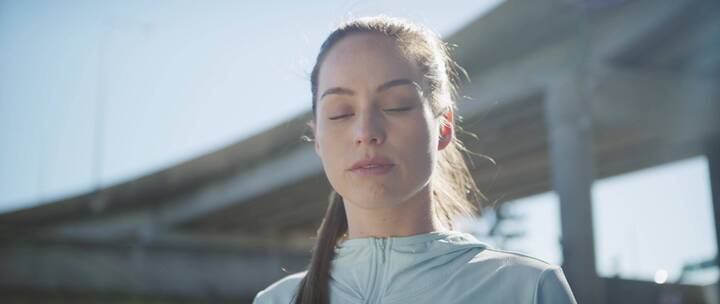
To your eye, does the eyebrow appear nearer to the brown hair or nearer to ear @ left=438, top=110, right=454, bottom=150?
the brown hair

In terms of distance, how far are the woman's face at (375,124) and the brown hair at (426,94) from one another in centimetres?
5

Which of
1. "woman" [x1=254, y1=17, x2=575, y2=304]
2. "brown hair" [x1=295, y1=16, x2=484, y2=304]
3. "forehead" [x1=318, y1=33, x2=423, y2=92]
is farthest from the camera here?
"brown hair" [x1=295, y1=16, x2=484, y2=304]

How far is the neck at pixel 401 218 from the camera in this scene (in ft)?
7.66

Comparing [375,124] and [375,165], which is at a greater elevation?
[375,124]

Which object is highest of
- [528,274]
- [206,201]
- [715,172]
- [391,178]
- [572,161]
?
[206,201]

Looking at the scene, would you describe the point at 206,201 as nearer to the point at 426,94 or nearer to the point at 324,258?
the point at 324,258

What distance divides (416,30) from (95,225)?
37.9 meters

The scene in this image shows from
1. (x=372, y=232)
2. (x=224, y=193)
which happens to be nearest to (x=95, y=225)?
(x=224, y=193)

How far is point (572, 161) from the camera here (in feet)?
61.7

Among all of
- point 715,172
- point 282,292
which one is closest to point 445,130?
point 282,292

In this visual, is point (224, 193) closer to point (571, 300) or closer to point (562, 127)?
point (562, 127)

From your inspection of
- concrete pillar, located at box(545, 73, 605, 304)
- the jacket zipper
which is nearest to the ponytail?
the jacket zipper

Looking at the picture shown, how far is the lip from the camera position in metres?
2.23

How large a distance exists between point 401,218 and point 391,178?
0.18m
